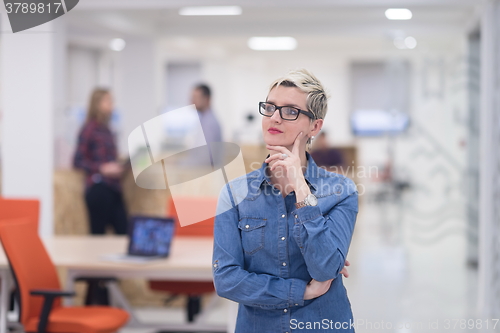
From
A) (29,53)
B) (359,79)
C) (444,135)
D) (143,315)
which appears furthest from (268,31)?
(359,79)

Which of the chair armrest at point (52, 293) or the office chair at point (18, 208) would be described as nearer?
the chair armrest at point (52, 293)

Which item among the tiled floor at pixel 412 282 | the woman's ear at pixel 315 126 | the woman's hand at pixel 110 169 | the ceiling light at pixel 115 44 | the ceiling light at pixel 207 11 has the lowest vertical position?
the tiled floor at pixel 412 282

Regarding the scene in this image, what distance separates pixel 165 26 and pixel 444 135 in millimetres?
4220

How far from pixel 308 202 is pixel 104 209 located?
3.78 meters

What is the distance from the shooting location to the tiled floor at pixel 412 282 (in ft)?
15.3

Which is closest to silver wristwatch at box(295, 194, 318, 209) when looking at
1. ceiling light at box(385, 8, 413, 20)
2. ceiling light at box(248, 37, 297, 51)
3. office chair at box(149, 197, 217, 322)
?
office chair at box(149, 197, 217, 322)

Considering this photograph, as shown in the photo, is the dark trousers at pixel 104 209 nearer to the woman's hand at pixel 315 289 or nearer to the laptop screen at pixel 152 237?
the laptop screen at pixel 152 237

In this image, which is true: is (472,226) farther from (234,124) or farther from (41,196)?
(234,124)

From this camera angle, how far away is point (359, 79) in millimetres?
15461

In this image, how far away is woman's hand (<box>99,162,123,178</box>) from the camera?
506cm

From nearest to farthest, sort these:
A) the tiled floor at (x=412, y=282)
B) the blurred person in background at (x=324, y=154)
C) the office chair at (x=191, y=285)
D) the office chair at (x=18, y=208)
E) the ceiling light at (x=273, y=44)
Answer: the office chair at (x=191, y=285)
the office chair at (x=18, y=208)
the tiled floor at (x=412, y=282)
the blurred person in background at (x=324, y=154)
the ceiling light at (x=273, y=44)

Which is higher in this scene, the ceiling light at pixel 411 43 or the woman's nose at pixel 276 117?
the ceiling light at pixel 411 43

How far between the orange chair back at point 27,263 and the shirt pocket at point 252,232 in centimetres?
168

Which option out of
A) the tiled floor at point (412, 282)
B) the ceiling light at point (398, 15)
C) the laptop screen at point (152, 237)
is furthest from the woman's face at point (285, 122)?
the ceiling light at point (398, 15)
